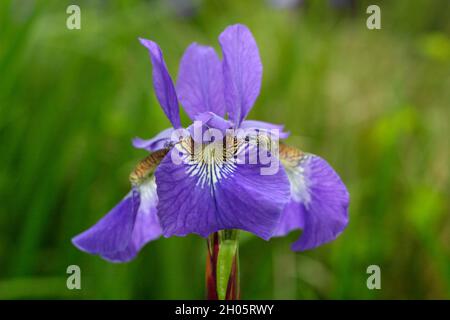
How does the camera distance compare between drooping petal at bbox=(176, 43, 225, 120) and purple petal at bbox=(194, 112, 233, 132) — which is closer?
purple petal at bbox=(194, 112, 233, 132)

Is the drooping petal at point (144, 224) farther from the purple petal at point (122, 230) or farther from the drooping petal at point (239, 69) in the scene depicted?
the drooping petal at point (239, 69)

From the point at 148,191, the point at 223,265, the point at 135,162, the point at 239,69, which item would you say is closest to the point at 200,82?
the point at 239,69

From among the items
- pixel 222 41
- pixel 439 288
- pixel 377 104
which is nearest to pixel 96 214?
pixel 222 41

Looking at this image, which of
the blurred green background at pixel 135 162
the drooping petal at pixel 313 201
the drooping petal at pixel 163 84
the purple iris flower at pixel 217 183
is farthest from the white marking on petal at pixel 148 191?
the blurred green background at pixel 135 162

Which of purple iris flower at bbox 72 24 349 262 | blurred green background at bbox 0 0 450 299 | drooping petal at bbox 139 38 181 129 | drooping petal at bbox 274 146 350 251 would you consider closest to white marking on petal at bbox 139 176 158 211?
purple iris flower at bbox 72 24 349 262

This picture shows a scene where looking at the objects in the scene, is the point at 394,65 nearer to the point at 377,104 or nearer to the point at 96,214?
the point at 377,104

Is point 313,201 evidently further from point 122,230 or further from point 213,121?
point 122,230

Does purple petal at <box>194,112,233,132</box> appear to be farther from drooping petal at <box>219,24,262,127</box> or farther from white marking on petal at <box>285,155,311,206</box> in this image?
white marking on petal at <box>285,155,311,206</box>
